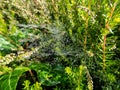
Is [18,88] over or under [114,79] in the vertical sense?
under

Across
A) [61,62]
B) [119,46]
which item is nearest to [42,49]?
[61,62]

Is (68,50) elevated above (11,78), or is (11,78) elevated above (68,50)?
(68,50)

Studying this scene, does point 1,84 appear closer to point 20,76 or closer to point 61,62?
point 20,76

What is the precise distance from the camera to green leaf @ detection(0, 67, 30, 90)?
57.4 inches

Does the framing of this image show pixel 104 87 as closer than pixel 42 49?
Yes

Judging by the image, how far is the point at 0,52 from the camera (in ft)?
Result: 5.62

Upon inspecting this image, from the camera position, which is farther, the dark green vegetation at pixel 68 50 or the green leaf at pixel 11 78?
the green leaf at pixel 11 78

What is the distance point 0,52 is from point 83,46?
0.53 metres

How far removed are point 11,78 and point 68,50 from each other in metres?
0.33

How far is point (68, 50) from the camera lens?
1.54m

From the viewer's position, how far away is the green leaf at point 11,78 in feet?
4.78

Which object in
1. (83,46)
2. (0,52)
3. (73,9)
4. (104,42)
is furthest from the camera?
(0,52)

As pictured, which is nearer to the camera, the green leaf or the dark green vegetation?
the dark green vegetation

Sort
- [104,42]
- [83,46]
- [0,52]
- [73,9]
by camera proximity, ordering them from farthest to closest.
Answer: [0,52], [73,9], [83,46], [104,42]
